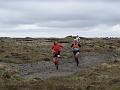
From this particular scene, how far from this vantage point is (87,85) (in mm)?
22438

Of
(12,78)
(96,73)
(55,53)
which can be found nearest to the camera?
(12,78)

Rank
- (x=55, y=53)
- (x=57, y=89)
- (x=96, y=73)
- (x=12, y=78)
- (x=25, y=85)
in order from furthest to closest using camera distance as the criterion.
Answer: (x=55, y=53)
(x=96, y=73)
(x=12, y=78)
(x=25, y=85)
(x=57, y=89)

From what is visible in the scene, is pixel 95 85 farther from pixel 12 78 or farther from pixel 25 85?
pixel 12 78

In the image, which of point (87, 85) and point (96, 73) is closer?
point (87, 85)

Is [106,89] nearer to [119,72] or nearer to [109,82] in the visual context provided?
[109,82]

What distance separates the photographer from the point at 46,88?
20.9 m

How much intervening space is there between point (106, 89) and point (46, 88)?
2.85 meters

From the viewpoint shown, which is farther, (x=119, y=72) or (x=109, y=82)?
(x=119, y=72)

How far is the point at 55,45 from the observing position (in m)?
32.8

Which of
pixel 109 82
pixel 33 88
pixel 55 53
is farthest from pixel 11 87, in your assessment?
pixel 55 53

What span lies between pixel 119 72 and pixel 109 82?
5.73 metres

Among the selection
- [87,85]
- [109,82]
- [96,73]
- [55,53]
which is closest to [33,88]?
[87,85]

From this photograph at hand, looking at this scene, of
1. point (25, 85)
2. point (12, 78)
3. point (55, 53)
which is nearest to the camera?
point (25, 85)

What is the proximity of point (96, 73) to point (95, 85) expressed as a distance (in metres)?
5.72
